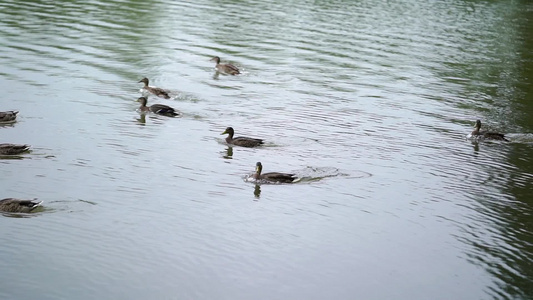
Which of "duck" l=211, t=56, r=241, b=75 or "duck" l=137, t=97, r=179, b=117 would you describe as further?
"duck" l=211, t=56, r=241, b=75

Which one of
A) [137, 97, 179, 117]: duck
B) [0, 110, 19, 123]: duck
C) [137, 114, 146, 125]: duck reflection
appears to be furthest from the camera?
[137, 97, 179, 117]: duck

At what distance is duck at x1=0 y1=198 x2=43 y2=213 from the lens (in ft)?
59.7

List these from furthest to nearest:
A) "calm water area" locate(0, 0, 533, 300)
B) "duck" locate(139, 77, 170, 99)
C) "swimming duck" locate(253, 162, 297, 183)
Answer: "duck" locate(139, 77, 170, 99) < "swimming duck" locate(253, 162, 297, 183) < "calm water area" locate(0, 0, 533, 300)

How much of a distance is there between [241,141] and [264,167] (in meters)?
1.86

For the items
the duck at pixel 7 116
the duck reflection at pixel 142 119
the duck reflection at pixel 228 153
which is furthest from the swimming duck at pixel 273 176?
the duck at pixel 7 116

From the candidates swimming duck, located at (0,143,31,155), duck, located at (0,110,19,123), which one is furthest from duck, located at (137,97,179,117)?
swimming duck, located at (0,143,31,155)

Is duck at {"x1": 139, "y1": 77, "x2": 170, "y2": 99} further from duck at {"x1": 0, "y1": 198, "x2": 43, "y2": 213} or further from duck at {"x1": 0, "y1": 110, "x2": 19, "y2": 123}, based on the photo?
duck at {"x1": 0, "y1": 198, "x2": 43, "y2": 213}

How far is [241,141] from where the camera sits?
24.5 m

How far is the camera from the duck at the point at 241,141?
965 inches

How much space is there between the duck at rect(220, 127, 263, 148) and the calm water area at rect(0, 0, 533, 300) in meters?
0.22

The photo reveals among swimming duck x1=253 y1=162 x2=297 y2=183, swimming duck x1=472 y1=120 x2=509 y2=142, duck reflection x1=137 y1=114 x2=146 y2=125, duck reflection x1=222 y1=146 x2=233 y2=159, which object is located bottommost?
duck reflection x1=137 y1=114 x2=146 y2=125

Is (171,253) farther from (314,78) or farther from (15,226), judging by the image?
(314,78)

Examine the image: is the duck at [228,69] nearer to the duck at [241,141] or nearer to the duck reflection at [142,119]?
the duck reflection at [142,119]

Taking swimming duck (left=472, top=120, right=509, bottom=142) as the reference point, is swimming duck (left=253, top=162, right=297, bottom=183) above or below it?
below
